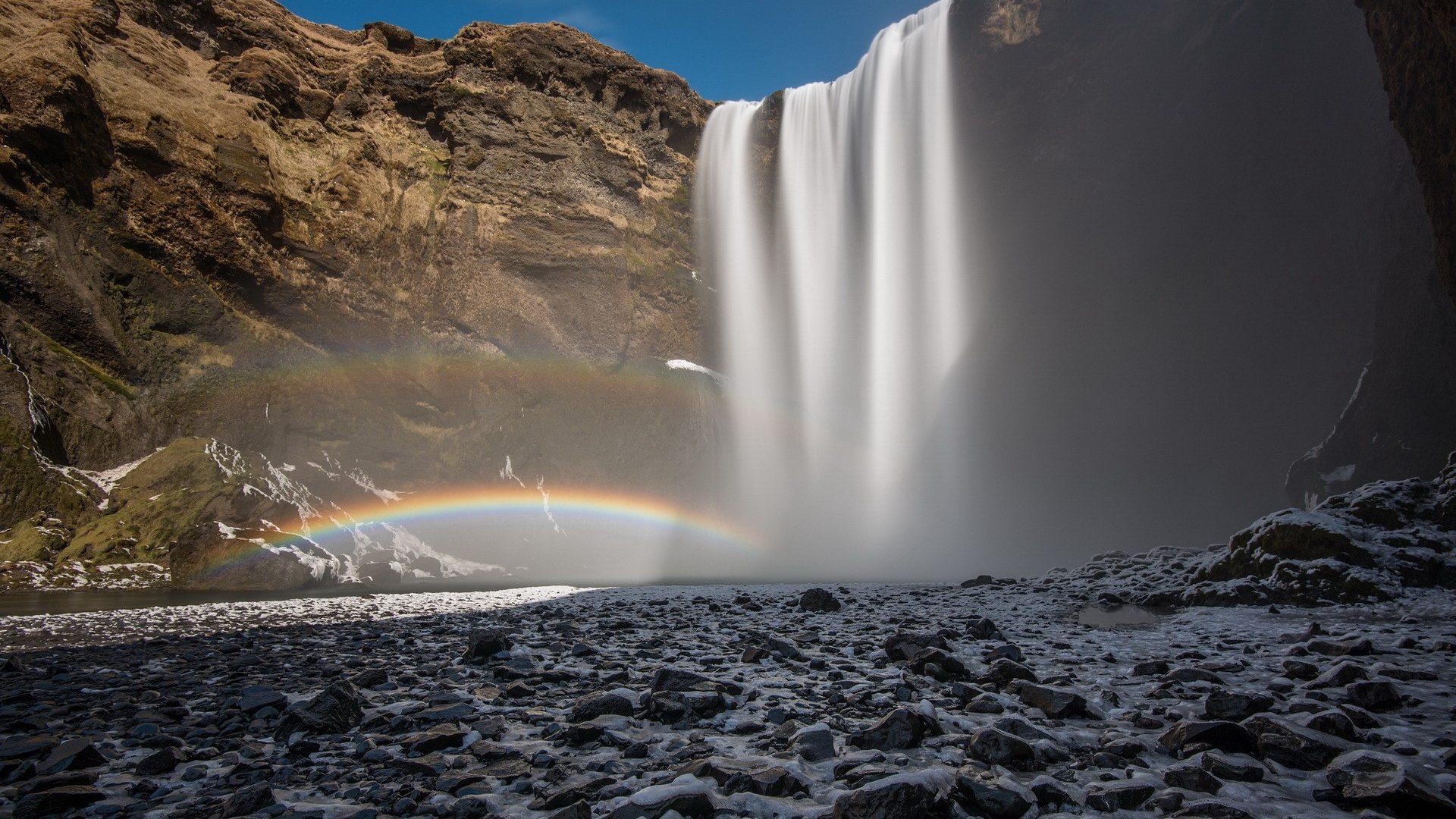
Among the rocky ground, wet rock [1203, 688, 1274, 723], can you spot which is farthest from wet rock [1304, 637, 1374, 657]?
wet rock [1203, 688, 1274, 723]

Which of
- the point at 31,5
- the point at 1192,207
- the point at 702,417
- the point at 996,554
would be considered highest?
the point at 31,5

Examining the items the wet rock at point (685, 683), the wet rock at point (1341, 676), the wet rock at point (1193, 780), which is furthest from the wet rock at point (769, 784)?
the wet rock at point (1341, 676)

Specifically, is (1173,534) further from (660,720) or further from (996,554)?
(660,720)

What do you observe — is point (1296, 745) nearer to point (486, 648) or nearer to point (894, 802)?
point (894, 802)

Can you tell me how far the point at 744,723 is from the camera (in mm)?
3625

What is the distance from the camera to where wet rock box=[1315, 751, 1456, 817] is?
2289 millimetres

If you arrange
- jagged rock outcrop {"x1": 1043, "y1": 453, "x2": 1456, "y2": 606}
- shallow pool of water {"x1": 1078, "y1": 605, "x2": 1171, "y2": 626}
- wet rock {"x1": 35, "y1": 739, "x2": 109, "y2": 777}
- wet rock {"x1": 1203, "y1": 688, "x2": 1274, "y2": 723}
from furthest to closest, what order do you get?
jagged rock outcrop {"x1": 1043, "y1": 453, "x2": 1456, "y2": 606}
shallow pool of water {"x1": 1078, "y1": 605, "x2": 1171, "y2": 626}
wet rock {"x1": 1203, "y1": 688, "x2": 1274, "y2": 723}
wet rock {"x1": 35, "y1": 739, "x2": 109, "y2": 777}

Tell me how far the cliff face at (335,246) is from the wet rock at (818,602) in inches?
734

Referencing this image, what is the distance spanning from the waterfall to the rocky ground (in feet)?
85.0

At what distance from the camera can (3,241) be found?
17109mm

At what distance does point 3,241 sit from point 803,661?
25.2 m

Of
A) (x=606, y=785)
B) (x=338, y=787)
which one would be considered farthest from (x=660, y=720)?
(x=338, y=787)

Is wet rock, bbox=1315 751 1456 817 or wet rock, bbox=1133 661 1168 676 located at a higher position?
wet rock, bbox=1315 751 1456 817

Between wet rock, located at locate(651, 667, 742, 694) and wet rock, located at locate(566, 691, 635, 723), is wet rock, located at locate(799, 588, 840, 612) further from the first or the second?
wet rock, located at locate(566, 691, 635, 723)
